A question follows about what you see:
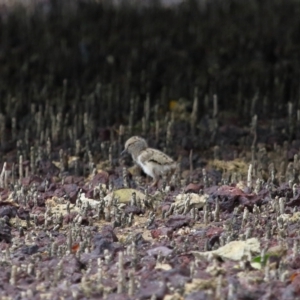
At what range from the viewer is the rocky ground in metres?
6.53

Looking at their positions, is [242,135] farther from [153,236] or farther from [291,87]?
[153,236]

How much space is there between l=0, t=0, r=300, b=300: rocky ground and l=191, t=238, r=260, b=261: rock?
0.01 meters

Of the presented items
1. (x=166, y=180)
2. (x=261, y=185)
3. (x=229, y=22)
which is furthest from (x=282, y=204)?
(x=229, y=22)

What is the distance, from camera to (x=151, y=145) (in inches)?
432

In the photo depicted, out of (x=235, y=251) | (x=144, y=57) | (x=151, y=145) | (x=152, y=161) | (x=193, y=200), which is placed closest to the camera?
(x=235, y=251)

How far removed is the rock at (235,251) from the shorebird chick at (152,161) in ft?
7.98

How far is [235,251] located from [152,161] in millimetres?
2865

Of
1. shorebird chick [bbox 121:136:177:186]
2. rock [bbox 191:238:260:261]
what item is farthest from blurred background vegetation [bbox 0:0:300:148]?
rock [bbox 191:238:260:261]

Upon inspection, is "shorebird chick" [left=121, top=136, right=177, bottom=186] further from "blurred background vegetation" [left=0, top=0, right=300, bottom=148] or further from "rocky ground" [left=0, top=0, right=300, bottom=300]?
"blurred background vegetation" [left=0, top=0, right=300, bottom=148]

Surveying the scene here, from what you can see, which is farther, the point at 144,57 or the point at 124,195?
the point at 144,57

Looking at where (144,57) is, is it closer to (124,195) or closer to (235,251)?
(124,195)

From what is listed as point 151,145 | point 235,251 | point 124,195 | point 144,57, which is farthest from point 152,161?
point 144,57

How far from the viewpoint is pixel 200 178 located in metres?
9.54

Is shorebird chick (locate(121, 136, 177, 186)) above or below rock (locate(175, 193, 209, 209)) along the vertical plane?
below
